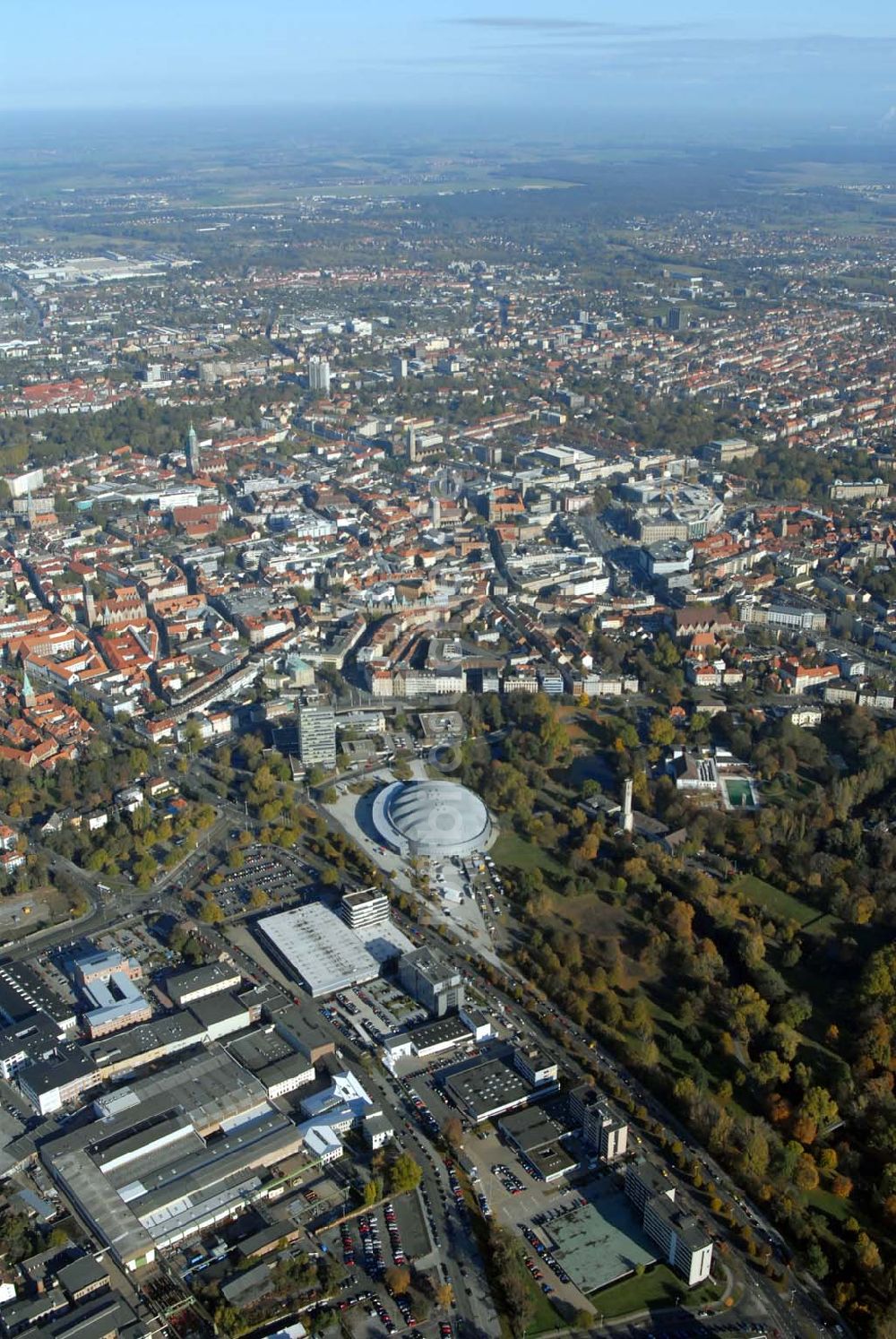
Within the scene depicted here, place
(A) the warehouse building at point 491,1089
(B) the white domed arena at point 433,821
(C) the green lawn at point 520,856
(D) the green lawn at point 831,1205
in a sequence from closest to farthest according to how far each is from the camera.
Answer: (D) the green lawn at point 831,1205, (A) the warehouse building at point 491,1089, (C) the green lawn at point 520,856, (B) the white domed arena at point 433,821

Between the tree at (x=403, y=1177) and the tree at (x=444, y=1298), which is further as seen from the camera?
the tree at (x=403, y=1177)

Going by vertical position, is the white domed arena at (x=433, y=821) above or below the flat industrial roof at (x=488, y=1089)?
above

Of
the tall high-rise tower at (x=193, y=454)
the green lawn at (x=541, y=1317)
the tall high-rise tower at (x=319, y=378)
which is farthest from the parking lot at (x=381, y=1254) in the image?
the tall high-rise tower at (x=319, y=378)

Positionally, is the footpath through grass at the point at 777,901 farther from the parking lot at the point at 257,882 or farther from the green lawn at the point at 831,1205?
the parking lot at the point at 257,882

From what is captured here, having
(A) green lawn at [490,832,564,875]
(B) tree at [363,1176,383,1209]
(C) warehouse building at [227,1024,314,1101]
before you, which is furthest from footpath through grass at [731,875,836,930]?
(B) tree at [363,1176,383,1209]

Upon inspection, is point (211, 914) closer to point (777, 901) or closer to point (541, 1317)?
point (541, 1317)

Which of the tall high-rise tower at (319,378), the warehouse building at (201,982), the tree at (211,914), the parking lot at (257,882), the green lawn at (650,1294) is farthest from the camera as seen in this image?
the tall high-rise tower at (319,378)

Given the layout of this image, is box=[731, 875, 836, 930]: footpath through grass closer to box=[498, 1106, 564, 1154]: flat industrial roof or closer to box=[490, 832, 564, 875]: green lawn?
box=[490, 832, 564, 875]: green lawn
